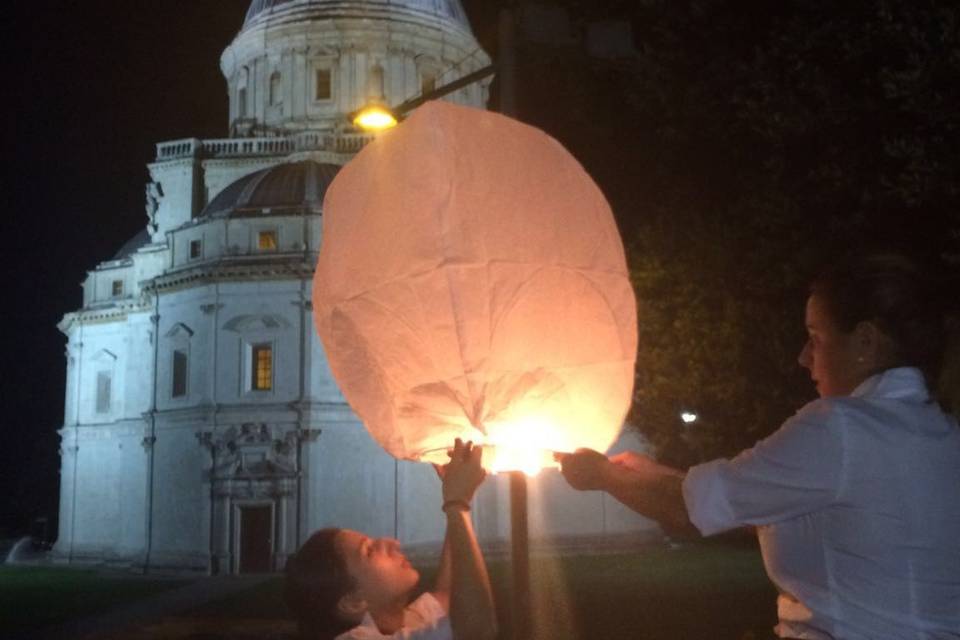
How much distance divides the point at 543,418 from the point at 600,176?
295 inches

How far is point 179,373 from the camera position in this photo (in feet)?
128

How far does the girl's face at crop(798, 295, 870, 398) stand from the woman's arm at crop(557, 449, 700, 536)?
53 cm

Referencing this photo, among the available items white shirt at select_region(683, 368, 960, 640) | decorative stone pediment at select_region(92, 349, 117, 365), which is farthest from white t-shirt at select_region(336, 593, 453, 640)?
decorative stone pediment at select_region(92, 349, 117, 365)

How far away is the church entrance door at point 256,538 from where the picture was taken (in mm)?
35188

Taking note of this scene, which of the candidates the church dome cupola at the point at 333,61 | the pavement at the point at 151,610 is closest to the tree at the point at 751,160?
the pavement at the point at 151,610

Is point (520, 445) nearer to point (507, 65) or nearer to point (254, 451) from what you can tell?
point (507, 65)

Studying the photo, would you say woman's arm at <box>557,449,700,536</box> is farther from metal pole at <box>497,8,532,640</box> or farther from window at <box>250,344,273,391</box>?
window at <box>250,344,273,391</box>

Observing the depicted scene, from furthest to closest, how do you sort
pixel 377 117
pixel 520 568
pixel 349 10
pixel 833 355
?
1. pixel 349 10
2. pixel 377 117
3. pixel 520 568
4. pixel 833 355

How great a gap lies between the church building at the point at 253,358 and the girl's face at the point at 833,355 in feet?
103

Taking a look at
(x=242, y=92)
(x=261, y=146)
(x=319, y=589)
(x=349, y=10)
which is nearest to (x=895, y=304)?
(x=319, y=589)

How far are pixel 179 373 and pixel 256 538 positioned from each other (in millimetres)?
7689

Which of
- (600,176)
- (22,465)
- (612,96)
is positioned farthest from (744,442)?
(22,465)

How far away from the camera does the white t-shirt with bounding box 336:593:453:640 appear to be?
3.25 m

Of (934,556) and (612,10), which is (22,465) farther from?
(934,556)
